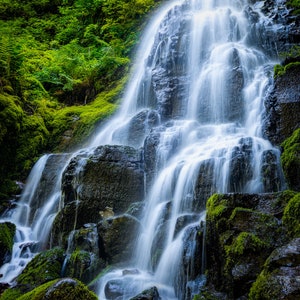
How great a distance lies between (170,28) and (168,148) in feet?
27.6

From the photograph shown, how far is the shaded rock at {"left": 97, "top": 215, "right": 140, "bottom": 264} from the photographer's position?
7.36 metres

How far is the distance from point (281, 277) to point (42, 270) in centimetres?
501

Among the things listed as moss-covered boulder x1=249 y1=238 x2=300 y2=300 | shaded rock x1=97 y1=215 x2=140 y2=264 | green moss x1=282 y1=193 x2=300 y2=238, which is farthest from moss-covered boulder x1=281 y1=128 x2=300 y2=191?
shaded rock x1=97 y1=215 x2=140 y2=264

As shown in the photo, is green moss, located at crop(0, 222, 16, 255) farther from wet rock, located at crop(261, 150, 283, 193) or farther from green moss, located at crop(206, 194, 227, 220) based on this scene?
wet rock, located at crop(261, 150, 283, 193)

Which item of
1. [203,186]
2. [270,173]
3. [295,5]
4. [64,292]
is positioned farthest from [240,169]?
[295,5]

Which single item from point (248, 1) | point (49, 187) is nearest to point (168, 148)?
point (49, 187)

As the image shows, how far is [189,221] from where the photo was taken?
6.71 meters

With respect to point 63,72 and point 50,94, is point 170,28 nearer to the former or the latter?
point 63,72

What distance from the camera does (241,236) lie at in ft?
15.4

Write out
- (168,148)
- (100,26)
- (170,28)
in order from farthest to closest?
(100,26) → (170,28) → (168,148)

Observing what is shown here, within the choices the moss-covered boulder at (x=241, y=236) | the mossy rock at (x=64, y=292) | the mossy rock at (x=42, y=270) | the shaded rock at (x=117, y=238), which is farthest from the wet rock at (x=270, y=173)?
the mossy rock at (x=42, y=270)

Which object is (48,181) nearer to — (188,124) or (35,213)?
(35,213)

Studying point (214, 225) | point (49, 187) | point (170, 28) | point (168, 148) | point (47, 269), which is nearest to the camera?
point (214, 225)

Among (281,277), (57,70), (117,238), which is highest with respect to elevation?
(57,70)
